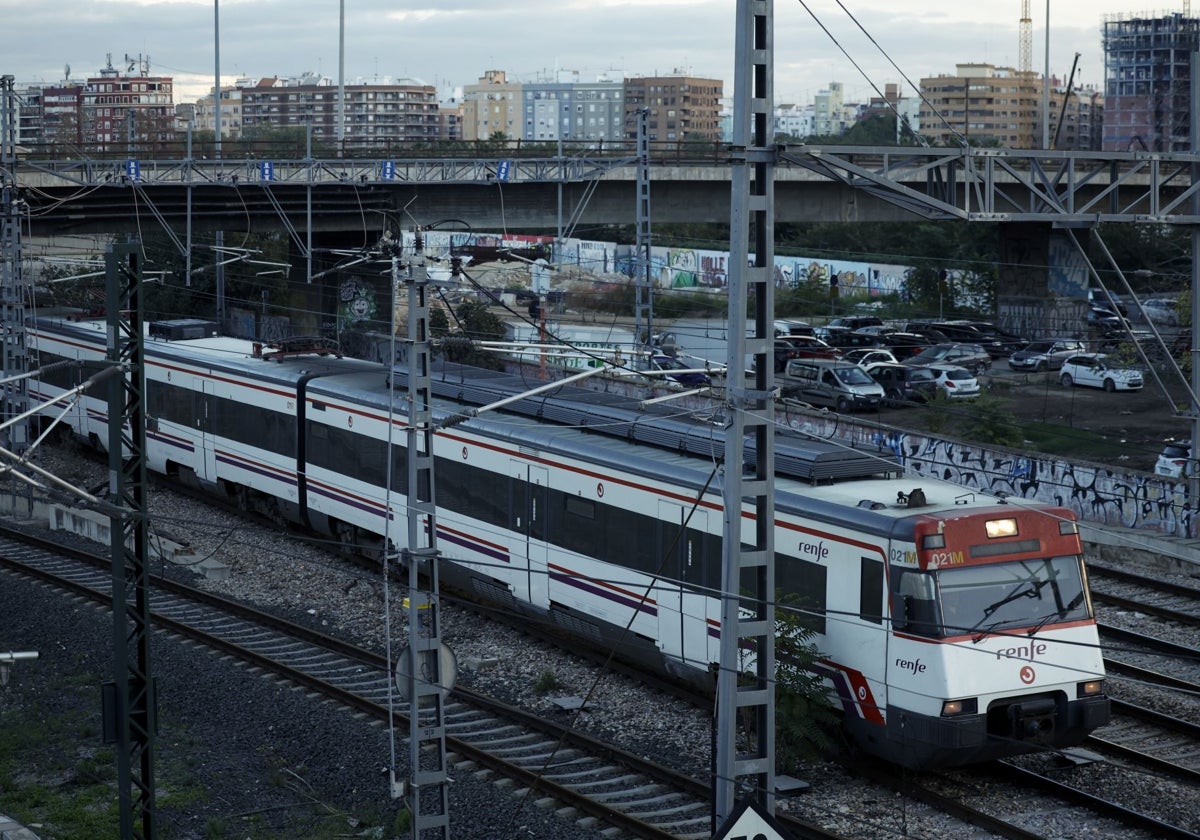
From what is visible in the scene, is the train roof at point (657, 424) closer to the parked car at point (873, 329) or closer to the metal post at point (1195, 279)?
the metal post at point (1195, 279)

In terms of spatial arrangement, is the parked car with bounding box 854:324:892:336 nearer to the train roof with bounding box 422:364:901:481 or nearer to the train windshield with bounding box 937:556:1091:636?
the train roof with bounding box 422:364:901:481

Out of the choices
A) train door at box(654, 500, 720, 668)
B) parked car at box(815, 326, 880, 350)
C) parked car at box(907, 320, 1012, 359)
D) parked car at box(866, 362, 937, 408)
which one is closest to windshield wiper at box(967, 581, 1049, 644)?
train door at box(654, 500, 720, 668)

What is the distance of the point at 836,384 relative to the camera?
40.0 metres

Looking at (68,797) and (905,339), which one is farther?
(905,339)

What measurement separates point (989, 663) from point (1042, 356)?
3723cm

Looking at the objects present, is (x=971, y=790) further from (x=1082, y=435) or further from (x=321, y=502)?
(x=1082, y=435)

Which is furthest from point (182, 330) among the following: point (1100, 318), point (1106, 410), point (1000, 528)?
point (1100, 318)

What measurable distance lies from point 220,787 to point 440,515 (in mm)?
5872

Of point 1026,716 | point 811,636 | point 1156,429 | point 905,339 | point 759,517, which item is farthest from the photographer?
point 905,339

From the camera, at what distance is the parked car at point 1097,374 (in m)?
44.2

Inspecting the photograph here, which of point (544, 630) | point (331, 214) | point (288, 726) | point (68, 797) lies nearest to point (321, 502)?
point (544, 630)

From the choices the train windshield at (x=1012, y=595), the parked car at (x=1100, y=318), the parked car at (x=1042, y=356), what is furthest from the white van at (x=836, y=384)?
the train windshield at (x=1012, y=595)

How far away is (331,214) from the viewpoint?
3909 cm

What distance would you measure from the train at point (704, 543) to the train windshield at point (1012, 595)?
16 millimetres
